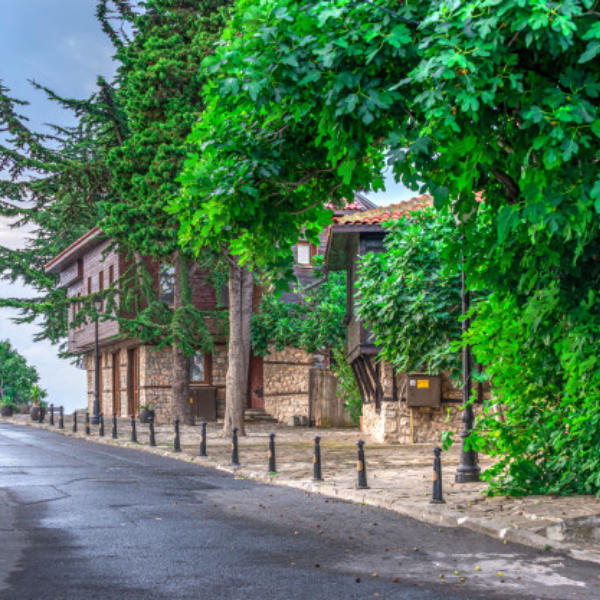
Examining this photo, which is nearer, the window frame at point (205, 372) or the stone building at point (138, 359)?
the stone building at point (138, 359)

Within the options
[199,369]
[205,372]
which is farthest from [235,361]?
[199,369]

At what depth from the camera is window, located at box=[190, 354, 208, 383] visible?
126 feet

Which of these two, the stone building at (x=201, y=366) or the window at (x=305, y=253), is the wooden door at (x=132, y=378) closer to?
the stone building at (x=201, y=366)

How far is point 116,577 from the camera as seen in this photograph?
23.4 feet

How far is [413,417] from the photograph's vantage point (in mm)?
22922

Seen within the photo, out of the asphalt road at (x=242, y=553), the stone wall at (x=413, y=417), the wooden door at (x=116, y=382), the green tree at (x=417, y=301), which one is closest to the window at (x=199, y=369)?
the wooden door at (x=116, y=382)

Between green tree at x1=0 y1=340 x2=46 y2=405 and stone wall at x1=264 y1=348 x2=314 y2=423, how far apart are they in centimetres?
3287

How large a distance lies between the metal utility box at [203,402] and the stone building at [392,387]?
11.7 meters

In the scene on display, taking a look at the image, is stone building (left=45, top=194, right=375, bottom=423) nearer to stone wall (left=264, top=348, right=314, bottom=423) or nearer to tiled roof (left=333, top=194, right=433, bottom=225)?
stone wall (left=264, top=348, right=314, bottom=423)

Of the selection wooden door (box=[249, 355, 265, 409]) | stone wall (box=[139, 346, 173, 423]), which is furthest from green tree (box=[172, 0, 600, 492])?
wooden door (box=[249, 355, 265, 409])

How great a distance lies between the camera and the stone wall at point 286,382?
3453 centimetres

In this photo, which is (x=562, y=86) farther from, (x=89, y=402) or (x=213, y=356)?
(x=89, y=402)

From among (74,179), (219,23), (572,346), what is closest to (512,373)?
(572,346)

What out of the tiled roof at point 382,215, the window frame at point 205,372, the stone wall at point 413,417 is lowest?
the stone wall at point 413,417
